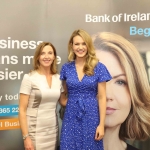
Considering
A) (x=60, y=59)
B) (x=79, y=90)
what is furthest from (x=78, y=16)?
(x=79, y=90)

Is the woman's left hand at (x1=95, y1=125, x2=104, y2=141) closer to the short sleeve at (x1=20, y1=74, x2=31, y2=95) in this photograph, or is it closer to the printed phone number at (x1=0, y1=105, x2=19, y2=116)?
the short sleeve at (x1=20, y1=74, x2=31, y2=95)

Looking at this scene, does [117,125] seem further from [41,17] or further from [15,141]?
[41,17]

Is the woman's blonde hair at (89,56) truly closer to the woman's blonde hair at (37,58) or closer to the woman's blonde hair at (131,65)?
the woman's blonde hair at (37,58)

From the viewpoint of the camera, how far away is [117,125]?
7.81 feet

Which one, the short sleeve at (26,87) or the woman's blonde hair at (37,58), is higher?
the woman's blonde hair at (37,58)

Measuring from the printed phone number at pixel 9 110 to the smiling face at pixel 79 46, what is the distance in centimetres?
85

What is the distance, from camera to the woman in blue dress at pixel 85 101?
5.99 feet

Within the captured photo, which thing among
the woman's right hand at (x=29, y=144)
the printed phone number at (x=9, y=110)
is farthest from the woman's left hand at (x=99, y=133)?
the printed phone number at (x=9, y=110)

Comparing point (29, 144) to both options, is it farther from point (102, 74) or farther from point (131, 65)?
point (131, 65)

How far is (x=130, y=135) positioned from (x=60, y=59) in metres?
1.02

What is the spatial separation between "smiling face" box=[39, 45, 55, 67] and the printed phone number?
0.61 m

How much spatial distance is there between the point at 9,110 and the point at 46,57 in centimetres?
71

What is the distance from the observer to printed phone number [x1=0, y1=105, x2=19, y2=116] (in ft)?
7.43

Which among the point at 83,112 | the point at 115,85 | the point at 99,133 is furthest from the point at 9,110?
the point at 115,85
